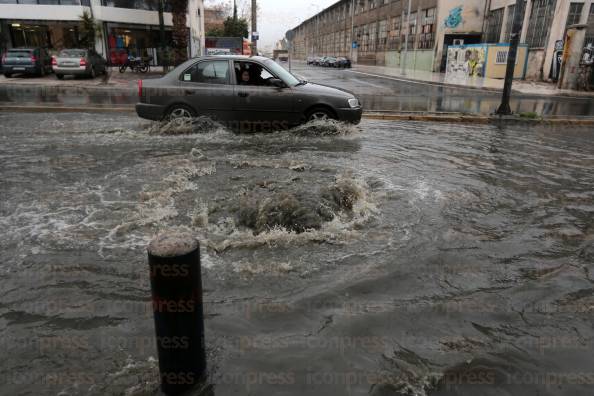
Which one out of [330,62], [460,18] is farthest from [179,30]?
[330,62]

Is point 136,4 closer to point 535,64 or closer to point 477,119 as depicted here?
point 535,64

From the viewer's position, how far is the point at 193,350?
7.47 feet

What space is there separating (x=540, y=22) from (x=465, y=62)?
4.92 m

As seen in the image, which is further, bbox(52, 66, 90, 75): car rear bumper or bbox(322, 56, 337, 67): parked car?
bbox(322, 56, 337, 67): parked car

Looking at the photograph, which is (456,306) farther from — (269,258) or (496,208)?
(496,208)

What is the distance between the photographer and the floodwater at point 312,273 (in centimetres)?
264

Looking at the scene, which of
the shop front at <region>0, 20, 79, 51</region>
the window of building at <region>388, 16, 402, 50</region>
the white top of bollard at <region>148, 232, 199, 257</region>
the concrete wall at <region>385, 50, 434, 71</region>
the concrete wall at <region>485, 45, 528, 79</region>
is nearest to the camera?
the white top of bollard at <region>148, 232, 199, 257</region>

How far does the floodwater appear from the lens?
2.64 metres

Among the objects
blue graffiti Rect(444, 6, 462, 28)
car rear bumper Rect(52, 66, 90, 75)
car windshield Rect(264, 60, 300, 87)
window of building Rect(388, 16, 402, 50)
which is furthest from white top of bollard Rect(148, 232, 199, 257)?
window of building Rect(388, 16, 402, 50)

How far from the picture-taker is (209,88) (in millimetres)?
9055

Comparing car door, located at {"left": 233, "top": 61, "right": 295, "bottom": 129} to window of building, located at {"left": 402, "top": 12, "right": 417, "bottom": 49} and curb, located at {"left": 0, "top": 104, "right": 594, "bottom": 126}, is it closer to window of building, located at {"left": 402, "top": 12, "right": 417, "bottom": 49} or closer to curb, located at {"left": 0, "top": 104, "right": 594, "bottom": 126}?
curb, located at {"left": 0, "top": 104, "right": 594, "bottom": 126}

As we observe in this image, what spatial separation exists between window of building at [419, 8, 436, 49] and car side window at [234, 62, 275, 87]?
117 ft

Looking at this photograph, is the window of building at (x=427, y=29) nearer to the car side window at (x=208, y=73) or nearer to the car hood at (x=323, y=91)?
the car hood at (x=323, y=91)

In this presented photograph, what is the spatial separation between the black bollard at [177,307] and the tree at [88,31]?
30404mm
